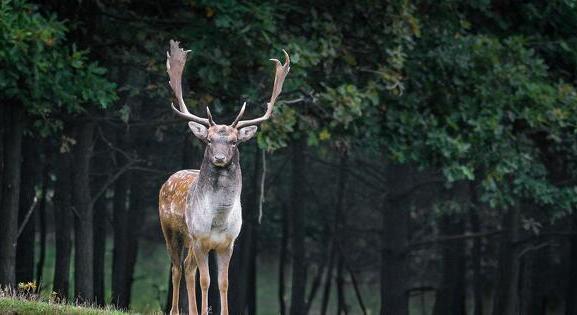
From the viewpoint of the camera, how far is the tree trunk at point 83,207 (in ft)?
63.8

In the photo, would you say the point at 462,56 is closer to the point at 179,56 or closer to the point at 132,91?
the point at 132,91

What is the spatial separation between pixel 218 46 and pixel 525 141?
244 inches

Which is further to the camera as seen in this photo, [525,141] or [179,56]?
[525,141]

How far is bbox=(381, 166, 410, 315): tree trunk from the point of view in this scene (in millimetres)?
25578

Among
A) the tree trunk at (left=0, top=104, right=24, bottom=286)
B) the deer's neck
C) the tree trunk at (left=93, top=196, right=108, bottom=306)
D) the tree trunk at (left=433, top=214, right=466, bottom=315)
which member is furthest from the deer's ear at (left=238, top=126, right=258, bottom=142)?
the tree trunk at (left=433, top=214, right=466, bottom=315)

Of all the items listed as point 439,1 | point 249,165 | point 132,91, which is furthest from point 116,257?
point 439,1

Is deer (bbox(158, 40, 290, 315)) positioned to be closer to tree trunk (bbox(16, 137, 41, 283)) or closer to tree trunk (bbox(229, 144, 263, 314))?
tree trunk (bbox(16, 137, 41, 283))

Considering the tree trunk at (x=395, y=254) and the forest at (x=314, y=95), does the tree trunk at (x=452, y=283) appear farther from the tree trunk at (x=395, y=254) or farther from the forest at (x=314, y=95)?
the tree trunk at (x=395, y=254)

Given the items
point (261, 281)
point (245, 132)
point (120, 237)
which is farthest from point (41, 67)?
point (261, 281)

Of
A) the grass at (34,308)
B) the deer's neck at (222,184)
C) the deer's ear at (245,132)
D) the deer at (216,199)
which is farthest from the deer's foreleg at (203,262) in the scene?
the deer's ear at (245,132)

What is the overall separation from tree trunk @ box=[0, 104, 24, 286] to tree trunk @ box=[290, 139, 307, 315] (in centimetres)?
1054

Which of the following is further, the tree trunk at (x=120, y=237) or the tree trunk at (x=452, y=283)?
the tree trunk at (x=452, y=283)

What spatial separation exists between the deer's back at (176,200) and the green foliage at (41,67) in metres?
3.52

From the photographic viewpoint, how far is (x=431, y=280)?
3741 cm
